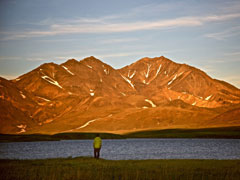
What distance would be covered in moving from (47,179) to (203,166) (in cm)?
1510

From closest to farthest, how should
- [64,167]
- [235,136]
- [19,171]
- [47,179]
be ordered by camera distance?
[47,179] < [19,171] < [64,167] < [235,136]

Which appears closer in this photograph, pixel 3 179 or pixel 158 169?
pixel 3 179

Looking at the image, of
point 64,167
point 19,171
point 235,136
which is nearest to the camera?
point 19,171

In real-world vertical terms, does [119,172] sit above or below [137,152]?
below

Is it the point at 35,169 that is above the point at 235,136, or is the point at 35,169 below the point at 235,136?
below

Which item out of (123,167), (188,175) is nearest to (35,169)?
(123,167)

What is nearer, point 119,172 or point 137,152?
point 119,172

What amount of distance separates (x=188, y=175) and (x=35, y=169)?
44.8 feet

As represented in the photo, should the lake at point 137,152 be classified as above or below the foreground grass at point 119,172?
above

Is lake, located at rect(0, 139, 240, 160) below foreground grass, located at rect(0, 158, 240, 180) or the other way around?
the other way around

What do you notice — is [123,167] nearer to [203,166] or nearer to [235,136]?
[203,166]

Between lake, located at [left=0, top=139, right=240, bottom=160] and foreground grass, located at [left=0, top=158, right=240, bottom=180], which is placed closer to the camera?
foreground grass, located at [left=0, top=158, right=240, bottom=180]

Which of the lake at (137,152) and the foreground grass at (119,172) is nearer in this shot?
the foreground grass at (119,172)

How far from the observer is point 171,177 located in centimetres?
3256
